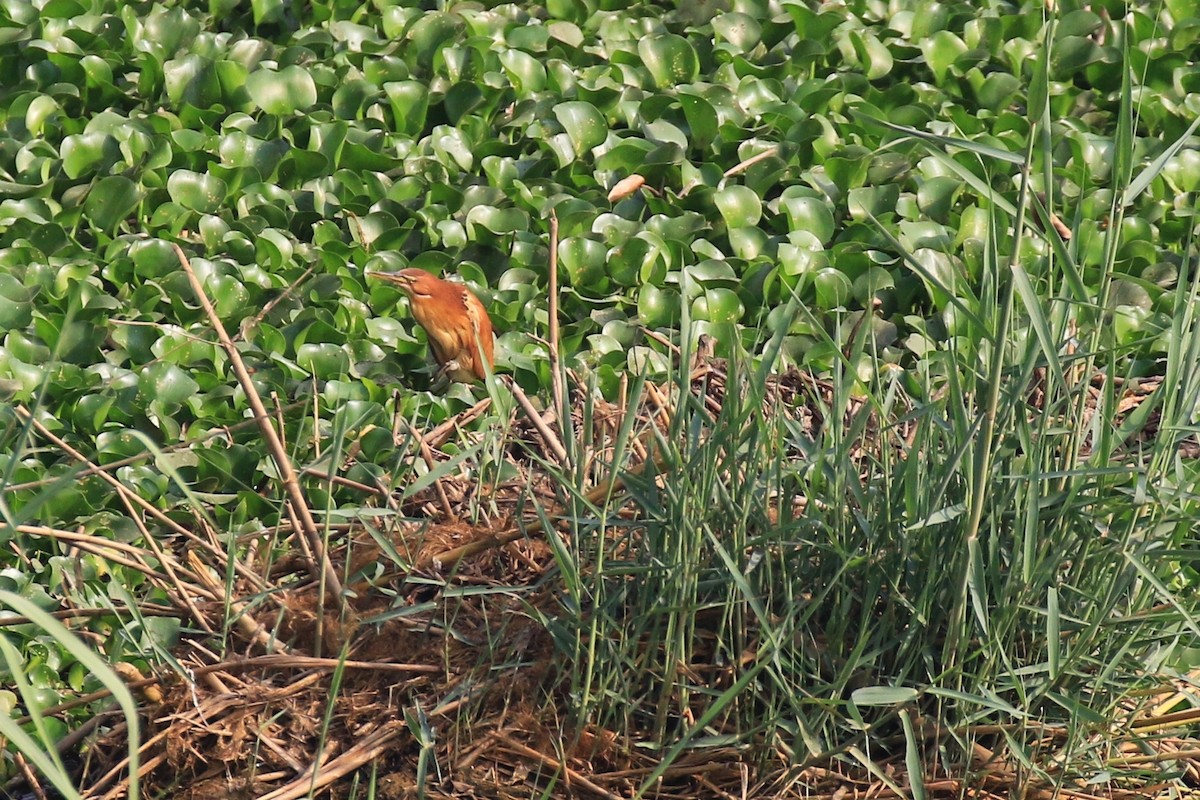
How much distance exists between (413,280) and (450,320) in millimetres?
150

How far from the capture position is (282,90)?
10.8 feet

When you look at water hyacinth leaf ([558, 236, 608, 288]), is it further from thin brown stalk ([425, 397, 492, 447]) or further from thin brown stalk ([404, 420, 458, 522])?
thin brown stalk ([404, 420, 458, 522])

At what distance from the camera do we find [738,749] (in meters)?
1.71

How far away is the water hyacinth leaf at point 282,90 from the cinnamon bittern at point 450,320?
2.53 ft

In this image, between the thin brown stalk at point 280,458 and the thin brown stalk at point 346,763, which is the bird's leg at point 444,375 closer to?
the thin brown stalk at point 280,458

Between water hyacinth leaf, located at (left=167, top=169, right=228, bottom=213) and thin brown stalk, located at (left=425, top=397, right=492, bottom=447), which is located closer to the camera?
thin brown stalk, located at (left=425, top=397, right=492, bottom=447)

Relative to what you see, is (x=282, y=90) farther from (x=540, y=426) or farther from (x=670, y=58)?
(x=540, y=426)

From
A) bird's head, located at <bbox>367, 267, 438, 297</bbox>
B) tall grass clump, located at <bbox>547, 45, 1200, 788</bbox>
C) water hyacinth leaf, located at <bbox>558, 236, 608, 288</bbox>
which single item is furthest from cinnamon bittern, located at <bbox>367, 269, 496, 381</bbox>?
tall grass clump, located at <bbox>547, 45, 1200, 788</bbox>

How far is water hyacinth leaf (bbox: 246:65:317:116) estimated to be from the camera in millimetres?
3252

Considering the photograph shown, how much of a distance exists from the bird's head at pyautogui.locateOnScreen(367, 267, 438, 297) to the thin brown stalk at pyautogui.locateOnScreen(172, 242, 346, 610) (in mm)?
797

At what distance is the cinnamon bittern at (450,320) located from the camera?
2553 millimetres

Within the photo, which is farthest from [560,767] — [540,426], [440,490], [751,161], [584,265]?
[751,161]

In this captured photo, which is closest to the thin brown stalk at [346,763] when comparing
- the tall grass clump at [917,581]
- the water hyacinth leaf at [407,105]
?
the tall grass clump at [917,581]

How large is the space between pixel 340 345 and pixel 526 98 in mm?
936
